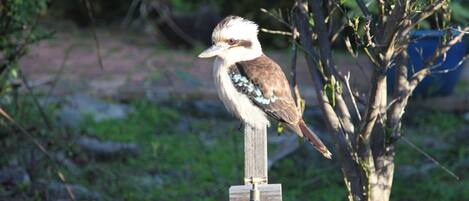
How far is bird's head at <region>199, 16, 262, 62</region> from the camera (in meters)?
4.26

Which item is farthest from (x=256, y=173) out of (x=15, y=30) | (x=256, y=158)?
(x=15, y=30)

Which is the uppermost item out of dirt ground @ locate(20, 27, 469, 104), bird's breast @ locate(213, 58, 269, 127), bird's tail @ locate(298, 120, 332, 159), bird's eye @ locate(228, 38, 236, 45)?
bird's eye @ locate(228, 38, 236, 45)

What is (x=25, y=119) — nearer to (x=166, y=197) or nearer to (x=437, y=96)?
(x=166, y=197)

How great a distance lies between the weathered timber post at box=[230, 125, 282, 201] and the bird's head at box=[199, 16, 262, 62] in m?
0.53

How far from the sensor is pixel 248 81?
14.3 feet

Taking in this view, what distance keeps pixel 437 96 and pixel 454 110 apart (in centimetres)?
25

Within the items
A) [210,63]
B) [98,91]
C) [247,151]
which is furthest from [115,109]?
[247,151]

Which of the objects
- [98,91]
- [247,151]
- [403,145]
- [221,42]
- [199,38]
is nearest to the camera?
[247,151]

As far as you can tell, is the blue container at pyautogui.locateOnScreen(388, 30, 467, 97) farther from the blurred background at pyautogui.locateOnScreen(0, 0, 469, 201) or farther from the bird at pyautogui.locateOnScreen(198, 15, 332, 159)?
the bird at pyautogui.locateOnScreen(198, 15, 332, 159)

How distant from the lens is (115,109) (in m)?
8.20

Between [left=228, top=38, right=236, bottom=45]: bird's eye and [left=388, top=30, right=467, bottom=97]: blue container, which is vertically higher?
[left=228, top=38, right=236, bottom=45]: bird's eye

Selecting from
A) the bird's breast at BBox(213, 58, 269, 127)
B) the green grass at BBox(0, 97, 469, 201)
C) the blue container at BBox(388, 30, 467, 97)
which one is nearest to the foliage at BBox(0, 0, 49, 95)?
the green grass at BBox(0, 97, 469, 201)

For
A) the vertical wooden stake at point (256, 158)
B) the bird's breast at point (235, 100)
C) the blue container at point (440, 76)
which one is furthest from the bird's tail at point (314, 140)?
the blue container at point (440, 76)

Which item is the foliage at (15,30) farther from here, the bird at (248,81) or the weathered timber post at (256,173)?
the weathered timber post at (256,173)
